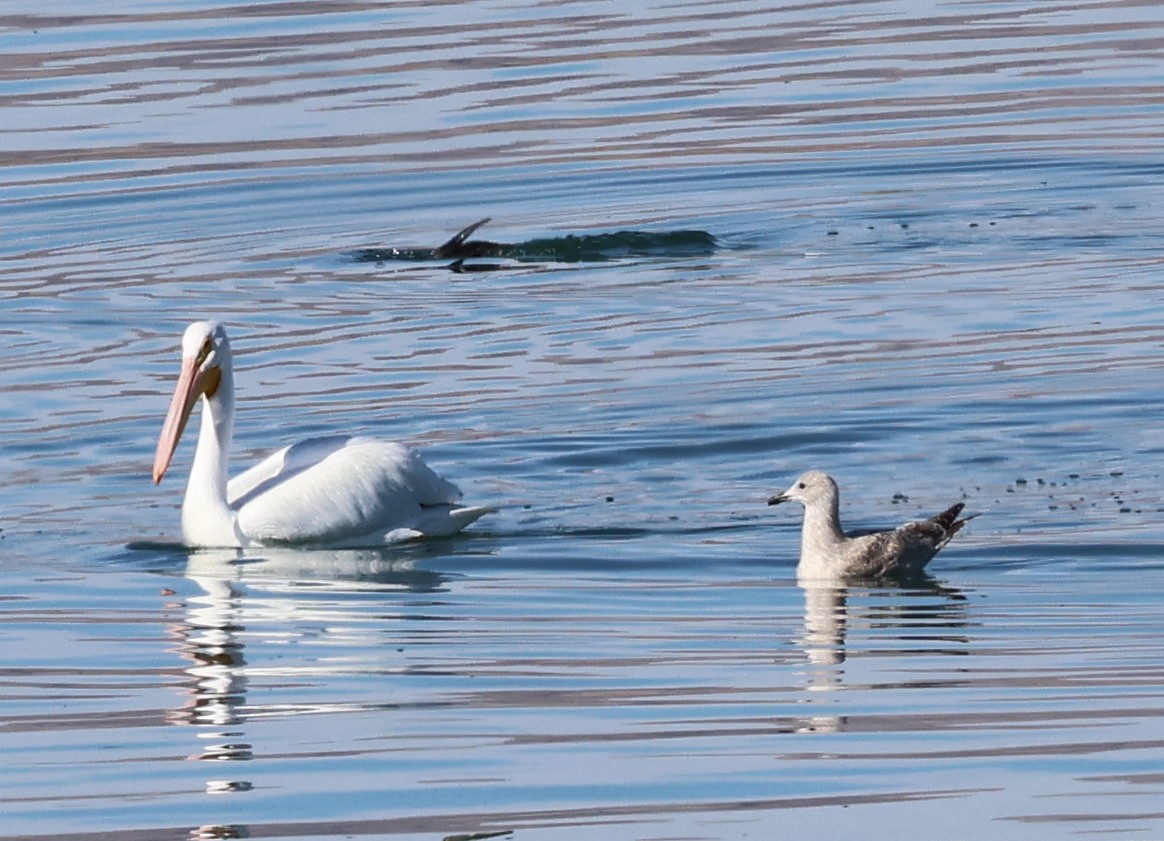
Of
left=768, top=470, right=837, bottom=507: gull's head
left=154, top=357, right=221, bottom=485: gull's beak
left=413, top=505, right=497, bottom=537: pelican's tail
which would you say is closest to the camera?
left=768, top=470, right=837, bottom=507: gull's head

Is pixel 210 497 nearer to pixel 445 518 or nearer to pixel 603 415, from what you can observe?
pixel 445 518

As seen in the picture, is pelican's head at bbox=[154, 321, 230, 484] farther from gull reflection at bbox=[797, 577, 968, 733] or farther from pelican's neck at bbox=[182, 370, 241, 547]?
gull reflection at bbox=[797, 577, 968, 733]

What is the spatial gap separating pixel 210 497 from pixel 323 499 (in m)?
0.51

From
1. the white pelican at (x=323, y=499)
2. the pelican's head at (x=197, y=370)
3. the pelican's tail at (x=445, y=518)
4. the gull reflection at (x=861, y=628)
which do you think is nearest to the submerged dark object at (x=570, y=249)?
the pelican's head at (x=197, y=370)

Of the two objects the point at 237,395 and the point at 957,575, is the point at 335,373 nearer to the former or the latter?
the point at 237,395

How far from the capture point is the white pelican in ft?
40.9

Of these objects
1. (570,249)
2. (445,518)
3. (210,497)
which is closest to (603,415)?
(445,518)

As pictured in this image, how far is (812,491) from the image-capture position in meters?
11.9

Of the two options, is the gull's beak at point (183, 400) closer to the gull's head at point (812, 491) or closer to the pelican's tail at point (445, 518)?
the pelican's tail at point (445, 518)

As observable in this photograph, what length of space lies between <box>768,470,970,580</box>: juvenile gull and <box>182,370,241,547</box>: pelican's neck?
2.58 metres

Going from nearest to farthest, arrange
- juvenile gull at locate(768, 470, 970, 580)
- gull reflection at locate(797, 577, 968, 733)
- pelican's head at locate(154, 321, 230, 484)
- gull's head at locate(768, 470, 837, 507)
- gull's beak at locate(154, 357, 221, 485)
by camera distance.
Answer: gull reflection at locate(797, 577, 968, 733) → juvenile gull at locate(768, 470, 970, 580) → gull's head at locate(768, 470, 837, 507) → gull's beak at locate(154, 357, 221, 485) → pelican's head at locate(154, 321, 230, 484)

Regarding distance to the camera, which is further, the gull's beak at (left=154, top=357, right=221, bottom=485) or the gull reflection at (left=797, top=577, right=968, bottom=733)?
the gull's beak at (left=154, top=357, right=221, bottom=485)

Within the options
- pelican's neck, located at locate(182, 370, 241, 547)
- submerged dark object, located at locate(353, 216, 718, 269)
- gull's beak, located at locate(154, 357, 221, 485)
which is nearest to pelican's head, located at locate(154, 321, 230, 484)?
gull's beak, located at locate(154, 357, 221, 485)

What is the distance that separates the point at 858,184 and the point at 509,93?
15.6 feet
